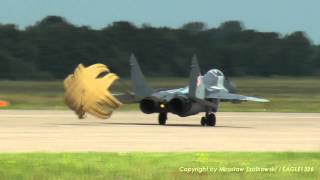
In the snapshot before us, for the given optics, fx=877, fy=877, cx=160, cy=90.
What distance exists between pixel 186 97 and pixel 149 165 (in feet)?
70.9

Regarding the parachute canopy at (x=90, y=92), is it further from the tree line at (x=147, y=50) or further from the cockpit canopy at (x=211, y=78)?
the tree line at (x=147, y=50)

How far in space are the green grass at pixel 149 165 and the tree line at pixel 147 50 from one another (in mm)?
96866

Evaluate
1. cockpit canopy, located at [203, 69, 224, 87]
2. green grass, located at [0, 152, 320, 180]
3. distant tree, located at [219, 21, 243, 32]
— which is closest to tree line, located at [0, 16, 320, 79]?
distant tree, located at [219, 21, 243, 32]

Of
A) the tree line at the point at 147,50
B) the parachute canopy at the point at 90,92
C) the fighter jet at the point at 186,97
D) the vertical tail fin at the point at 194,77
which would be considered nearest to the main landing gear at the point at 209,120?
the fighter jet at the point at 186,97

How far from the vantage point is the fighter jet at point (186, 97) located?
3812cm

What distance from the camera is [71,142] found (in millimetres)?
25016

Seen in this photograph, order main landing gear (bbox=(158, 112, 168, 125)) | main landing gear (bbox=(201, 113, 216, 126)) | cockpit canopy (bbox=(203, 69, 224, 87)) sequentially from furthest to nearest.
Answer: cockpit canopy (bbox=(203, 69, 224, 87)) < main landing gear (bbox=(201, 113, 216, 126)) < main landing gear (bbox=(158, 112, 168, 125))

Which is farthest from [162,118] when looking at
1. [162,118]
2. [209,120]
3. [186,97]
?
[209,120]

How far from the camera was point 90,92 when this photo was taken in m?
34.9

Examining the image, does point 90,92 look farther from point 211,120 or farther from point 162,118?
point 211,120

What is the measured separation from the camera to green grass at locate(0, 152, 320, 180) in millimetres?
15227

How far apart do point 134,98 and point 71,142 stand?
14685mm

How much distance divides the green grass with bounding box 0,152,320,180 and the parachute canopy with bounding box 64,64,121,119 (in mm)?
15745

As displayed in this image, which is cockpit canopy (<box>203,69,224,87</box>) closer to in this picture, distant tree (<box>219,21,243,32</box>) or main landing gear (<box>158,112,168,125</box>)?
main landing gear (<box>158,112,168,125</box>)
